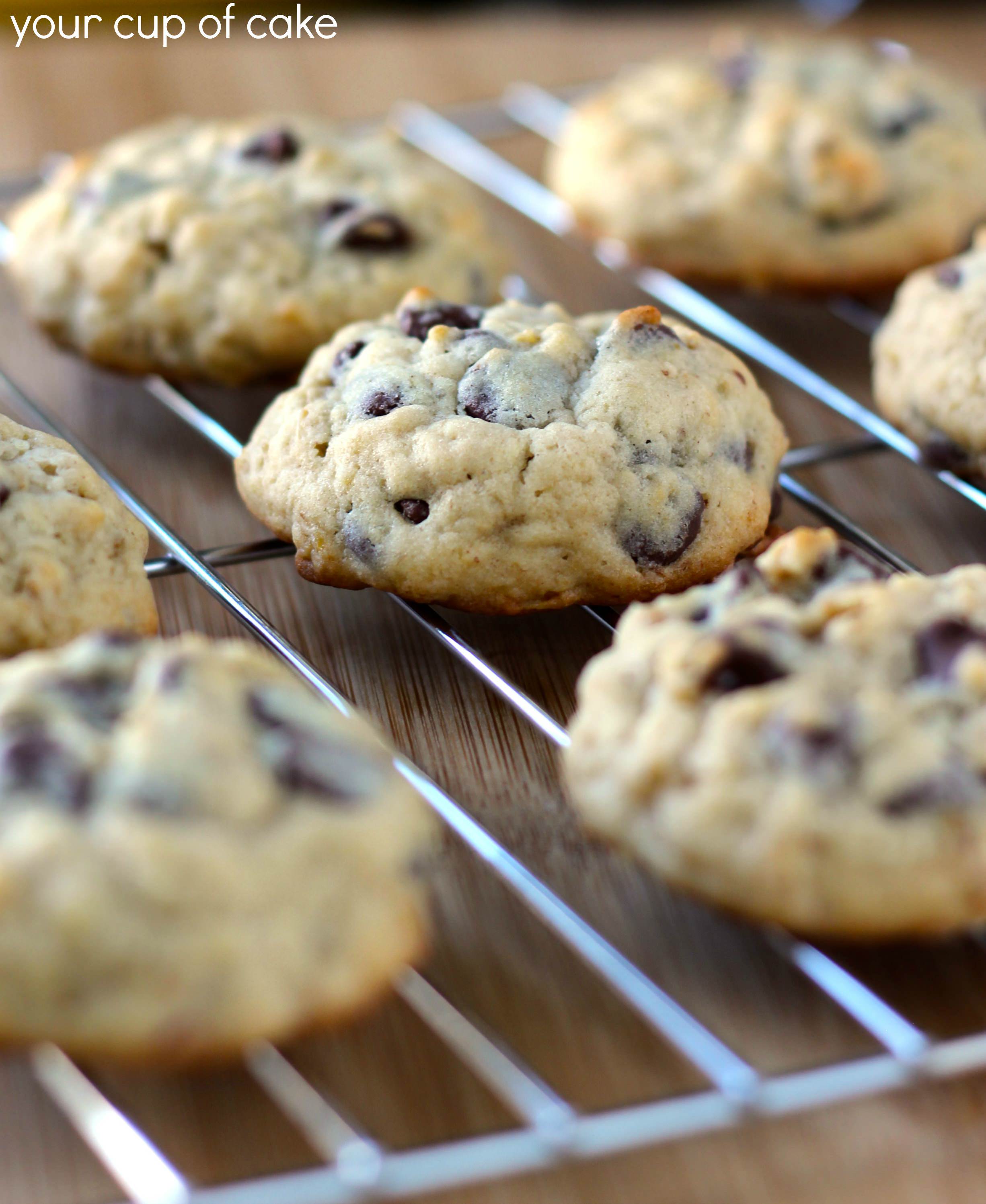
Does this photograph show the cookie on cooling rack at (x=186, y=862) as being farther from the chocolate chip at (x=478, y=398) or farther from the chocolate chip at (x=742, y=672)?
the chocolate chip at (x=478, y=398)

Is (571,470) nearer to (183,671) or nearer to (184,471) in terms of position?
(183,671)

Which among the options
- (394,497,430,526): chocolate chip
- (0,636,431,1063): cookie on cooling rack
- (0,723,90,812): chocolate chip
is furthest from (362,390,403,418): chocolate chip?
(0,723,90,812): chocolate chip

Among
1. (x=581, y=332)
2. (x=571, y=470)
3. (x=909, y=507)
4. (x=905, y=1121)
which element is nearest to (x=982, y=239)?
(x=909, y=507)

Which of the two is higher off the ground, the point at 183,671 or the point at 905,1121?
the point at 183,671

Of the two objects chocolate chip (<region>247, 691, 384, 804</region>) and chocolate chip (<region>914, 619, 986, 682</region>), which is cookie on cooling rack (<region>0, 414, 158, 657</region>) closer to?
chocolate chip (<region>247, 691, 384, 804</region>)

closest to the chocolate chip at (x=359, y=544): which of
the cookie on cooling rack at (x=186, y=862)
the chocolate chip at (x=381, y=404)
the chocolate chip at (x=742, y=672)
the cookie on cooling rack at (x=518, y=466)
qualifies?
the cookie on cooling rack at (x=518, y=466)

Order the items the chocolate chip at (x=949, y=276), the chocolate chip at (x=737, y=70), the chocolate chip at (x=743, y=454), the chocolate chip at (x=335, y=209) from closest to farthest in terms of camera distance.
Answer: the chocolate chip at (x=743, y=454) < the chocolate chip at (x=949, y=276) < the chocolate chip at (x=335, y=209) < the chocolate chip at (x=737, y=70)
